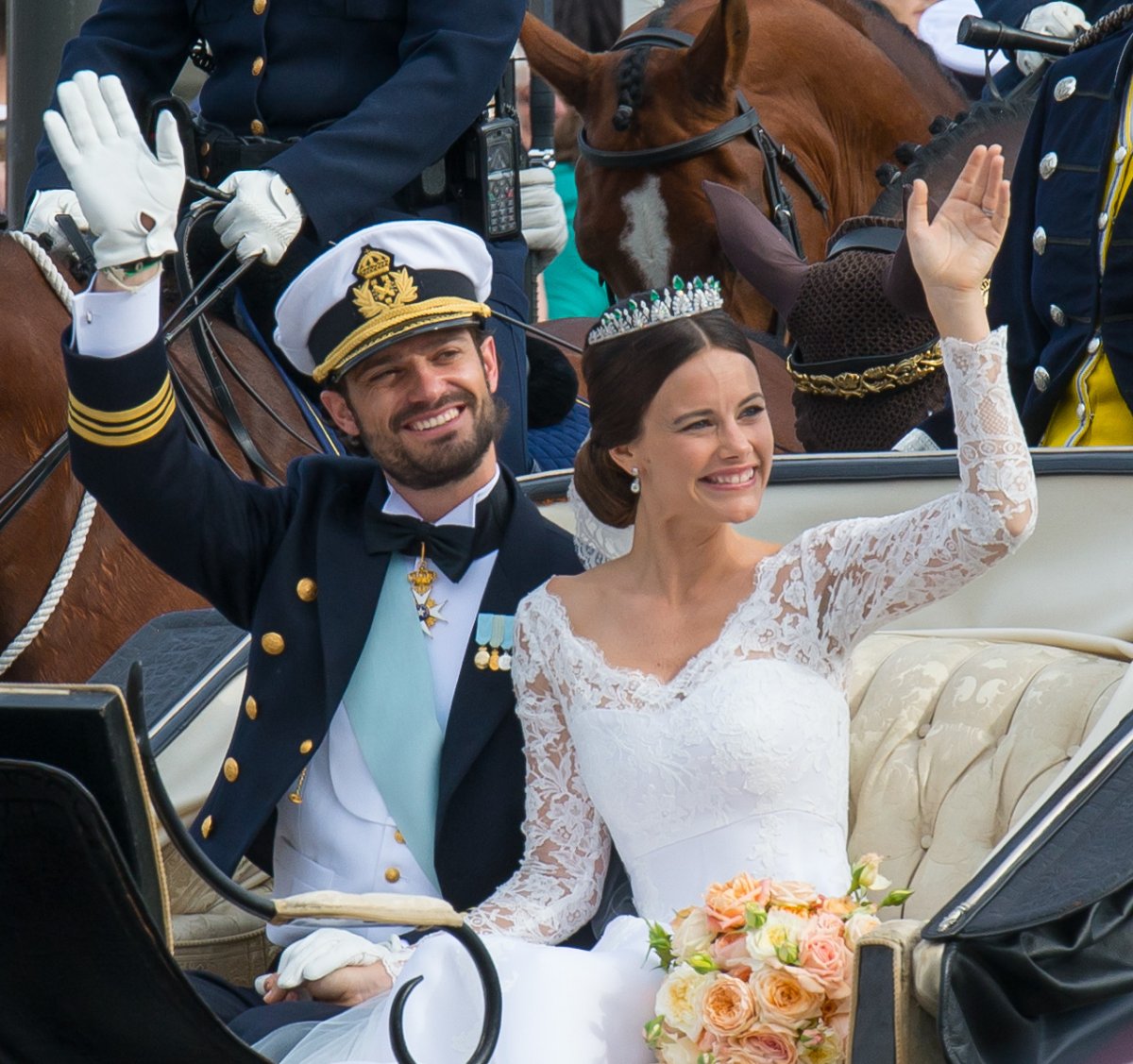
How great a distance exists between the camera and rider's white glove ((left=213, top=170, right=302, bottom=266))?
3.41 metres

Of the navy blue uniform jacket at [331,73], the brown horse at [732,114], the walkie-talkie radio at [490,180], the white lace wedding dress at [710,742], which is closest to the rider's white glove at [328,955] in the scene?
the white lace wedding dress at [710,742]

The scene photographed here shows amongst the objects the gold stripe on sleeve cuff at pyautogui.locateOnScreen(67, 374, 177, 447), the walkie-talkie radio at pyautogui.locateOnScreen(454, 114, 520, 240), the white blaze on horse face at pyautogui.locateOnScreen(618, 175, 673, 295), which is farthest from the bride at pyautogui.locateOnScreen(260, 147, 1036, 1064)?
the white blaze on horse face at pyautogui.locateOnScreen(618, 175, 673, 295)

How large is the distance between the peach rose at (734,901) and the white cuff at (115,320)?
0.97m

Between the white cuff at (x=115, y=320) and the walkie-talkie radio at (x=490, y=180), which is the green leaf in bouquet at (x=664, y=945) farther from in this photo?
the walkie-talkie radio at (x=490, y=180)

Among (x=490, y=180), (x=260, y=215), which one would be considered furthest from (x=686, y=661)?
(x=490, y=180)

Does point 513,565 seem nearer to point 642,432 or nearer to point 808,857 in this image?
point 642,432

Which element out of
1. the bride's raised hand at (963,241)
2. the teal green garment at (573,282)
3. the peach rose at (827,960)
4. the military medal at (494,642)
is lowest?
the teal green garment at (573,282)

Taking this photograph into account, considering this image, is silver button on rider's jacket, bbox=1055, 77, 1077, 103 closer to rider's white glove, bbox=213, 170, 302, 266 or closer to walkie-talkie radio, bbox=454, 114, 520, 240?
walkie-talkie radio, bbox=454, 114, 520, 240

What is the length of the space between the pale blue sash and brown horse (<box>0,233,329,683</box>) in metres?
0.90

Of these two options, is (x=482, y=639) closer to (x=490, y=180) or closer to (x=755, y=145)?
(x=490, y=180)

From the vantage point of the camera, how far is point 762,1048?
1.93m

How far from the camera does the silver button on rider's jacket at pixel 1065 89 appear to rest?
308cm

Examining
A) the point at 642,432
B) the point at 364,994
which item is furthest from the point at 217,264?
the point at 364,994

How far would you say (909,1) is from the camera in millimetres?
6141
